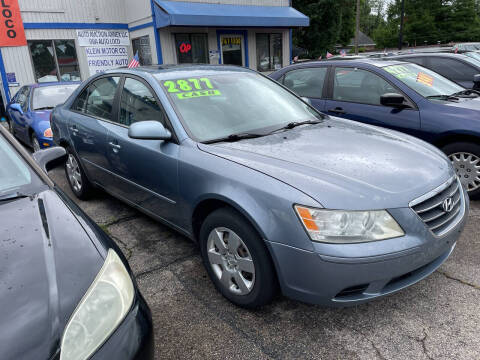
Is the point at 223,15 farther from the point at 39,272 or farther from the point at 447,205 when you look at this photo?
the point at 39,272

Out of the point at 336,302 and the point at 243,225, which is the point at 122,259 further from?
the point at 336,302

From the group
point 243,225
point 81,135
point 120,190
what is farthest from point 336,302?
point 81,135

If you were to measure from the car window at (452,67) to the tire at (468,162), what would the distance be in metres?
3.63

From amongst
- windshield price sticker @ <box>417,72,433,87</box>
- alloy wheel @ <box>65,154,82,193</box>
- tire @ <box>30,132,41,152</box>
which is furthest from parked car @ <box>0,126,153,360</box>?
tire @ <box>30,132,41,152</box>

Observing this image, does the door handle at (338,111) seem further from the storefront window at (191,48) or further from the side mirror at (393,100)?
the storefront window at (191,48)

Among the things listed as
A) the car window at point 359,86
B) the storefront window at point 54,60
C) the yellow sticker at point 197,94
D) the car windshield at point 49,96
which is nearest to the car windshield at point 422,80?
the car window at point 359,86

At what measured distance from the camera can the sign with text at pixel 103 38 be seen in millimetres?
14062

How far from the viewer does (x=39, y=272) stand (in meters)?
1.46

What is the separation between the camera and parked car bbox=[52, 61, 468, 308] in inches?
79.7

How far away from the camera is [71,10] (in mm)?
13648

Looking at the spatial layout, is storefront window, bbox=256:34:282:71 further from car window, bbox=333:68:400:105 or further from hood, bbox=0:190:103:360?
hood, bbox=0:190:103:360

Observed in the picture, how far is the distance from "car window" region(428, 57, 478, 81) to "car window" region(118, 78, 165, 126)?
596 centimetres

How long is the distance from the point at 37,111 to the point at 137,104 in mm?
4485

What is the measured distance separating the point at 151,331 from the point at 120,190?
2.39 meters
